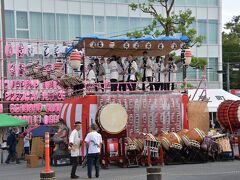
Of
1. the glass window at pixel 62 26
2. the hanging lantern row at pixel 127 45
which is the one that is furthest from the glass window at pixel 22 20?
the hanging lantern row at pixel 127 45

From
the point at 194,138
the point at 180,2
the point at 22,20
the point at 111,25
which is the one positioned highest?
the point at 180,2

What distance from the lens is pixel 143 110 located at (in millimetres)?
22594

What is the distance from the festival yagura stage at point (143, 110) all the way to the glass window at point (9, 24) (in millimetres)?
24115

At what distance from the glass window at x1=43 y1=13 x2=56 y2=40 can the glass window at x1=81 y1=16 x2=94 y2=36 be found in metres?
2.81

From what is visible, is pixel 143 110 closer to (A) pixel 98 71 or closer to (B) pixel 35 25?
(A) pixel 98 71

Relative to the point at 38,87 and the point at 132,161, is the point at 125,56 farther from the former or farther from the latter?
the point at 38,87

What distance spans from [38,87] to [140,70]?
1381 cm

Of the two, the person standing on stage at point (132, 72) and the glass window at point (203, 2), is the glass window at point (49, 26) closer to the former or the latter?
the glass window at point (203, 2)

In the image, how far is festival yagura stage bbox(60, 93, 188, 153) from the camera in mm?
21969

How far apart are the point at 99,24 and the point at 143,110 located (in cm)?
2909

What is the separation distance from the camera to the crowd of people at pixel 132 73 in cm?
2356

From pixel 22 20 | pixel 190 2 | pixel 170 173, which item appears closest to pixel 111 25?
pixel 22 20

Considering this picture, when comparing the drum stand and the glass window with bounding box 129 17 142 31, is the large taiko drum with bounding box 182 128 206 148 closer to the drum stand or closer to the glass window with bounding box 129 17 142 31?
the drum stand

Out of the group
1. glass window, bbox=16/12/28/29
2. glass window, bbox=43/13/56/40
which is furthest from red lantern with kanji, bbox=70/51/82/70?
glass window, bbox=43/13/56/40
